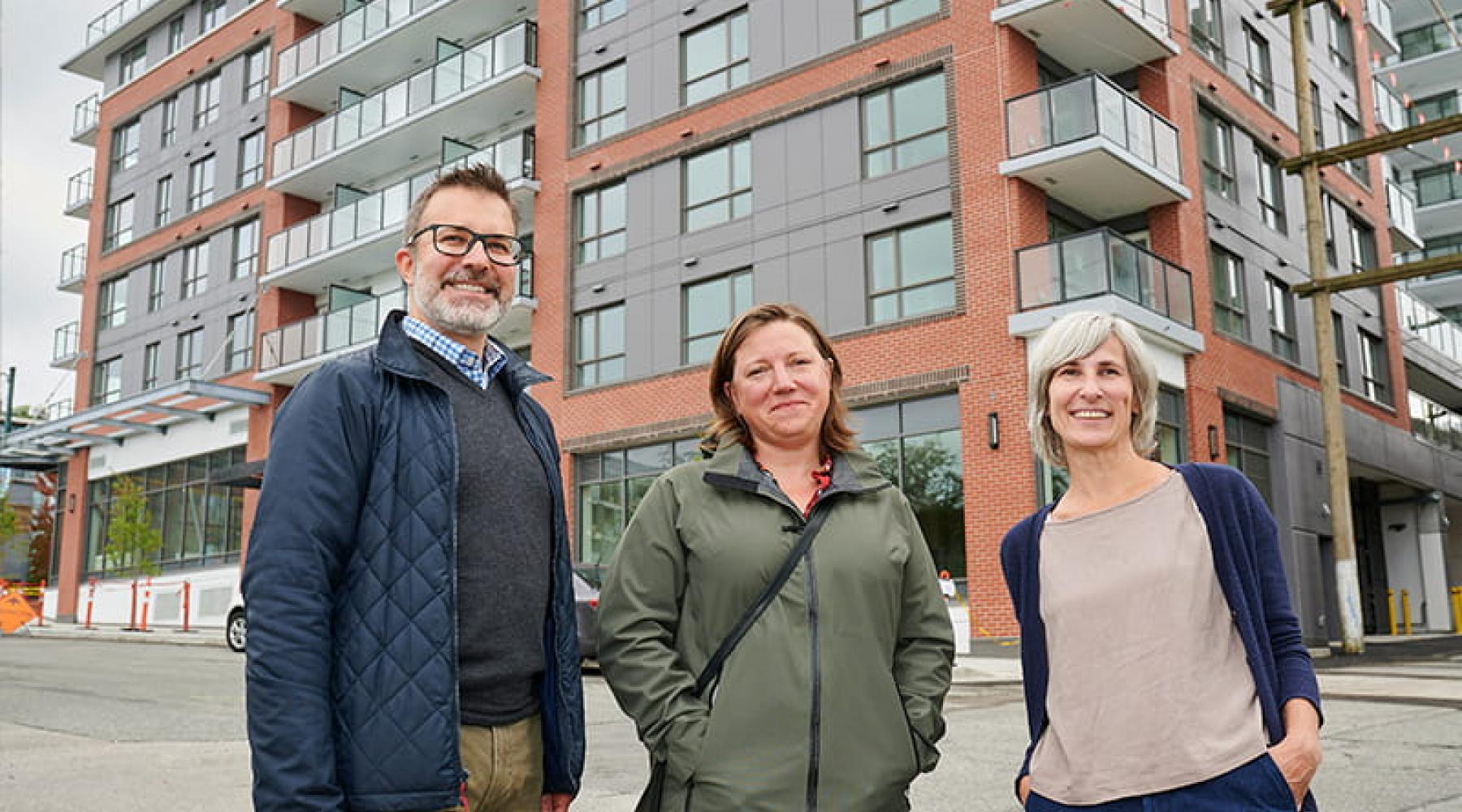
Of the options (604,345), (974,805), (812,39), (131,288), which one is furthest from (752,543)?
(131,288)

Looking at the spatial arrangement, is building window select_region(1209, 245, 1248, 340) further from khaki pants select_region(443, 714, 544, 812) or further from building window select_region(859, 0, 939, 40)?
khaki pants select_region(443, 714, 544, 812)

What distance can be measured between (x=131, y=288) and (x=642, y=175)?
71.9 feet

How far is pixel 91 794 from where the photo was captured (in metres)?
5.79

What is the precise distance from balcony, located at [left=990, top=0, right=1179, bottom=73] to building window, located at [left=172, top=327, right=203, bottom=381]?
2538 centimetres

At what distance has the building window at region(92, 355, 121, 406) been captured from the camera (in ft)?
122

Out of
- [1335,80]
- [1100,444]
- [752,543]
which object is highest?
[1335,80]

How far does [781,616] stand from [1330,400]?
751 inches

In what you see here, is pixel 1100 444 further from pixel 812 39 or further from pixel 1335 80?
pixel 1335 80

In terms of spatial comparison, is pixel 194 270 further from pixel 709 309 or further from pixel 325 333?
pixel 709 309

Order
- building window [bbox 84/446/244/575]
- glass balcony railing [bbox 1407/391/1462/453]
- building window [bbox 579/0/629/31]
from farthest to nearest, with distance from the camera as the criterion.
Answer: building window [bbox 84/446/244/575] < glass balcony railing [bbox 1407/391/1462/453] < building window [bbox 579/0/629/31]

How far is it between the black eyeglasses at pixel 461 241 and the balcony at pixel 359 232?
907 inches

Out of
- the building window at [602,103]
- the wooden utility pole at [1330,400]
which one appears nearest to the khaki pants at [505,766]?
the wooden utility pole at [1330,400]

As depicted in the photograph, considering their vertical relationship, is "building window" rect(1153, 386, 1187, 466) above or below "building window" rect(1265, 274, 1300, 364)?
below

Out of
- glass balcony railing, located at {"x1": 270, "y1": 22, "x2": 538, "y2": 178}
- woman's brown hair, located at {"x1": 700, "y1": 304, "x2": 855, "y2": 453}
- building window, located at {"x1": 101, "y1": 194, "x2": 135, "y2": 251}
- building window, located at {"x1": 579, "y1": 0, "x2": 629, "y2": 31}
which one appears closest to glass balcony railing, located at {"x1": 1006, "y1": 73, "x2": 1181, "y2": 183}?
building window, located at {"x1": 579, "y1": 0, "x2": 629, "y2": 31}
